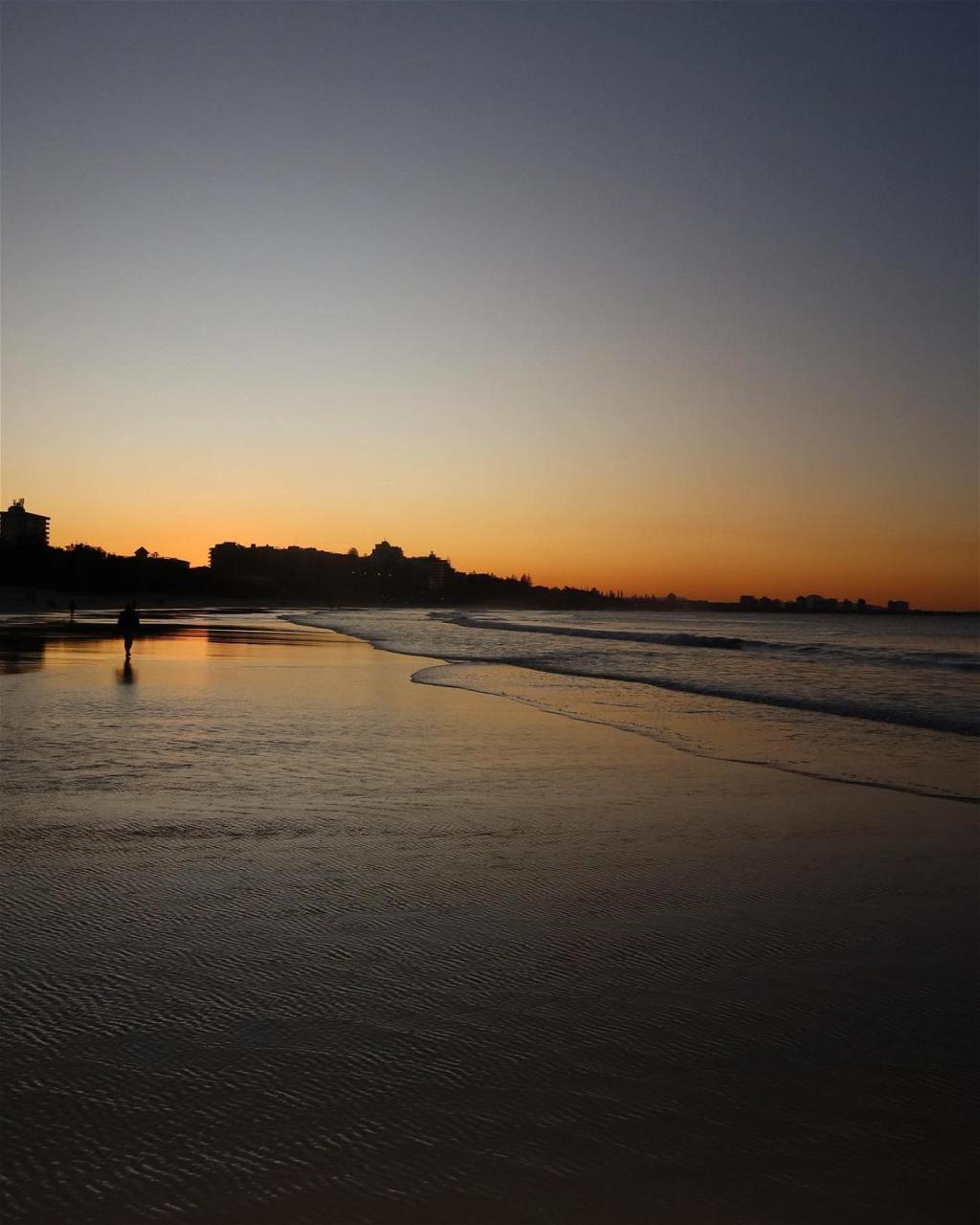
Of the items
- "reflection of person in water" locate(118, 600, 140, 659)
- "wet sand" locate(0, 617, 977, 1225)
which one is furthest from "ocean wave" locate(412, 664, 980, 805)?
"reflection of person in water" locate(118, 600, 140, 659)

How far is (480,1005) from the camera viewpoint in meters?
3.94

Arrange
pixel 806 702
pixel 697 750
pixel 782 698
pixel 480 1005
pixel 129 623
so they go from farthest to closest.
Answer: pixel 129 623
pixel 782 698
pixel 806 702
pixel 697 750
pixel 480 1005

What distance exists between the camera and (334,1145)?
2.89 m

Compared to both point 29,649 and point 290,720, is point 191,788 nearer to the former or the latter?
point 290,720

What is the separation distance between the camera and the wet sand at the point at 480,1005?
9.04 feet

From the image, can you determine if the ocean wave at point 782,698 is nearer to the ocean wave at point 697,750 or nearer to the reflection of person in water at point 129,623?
the ocean wave at point 697,750

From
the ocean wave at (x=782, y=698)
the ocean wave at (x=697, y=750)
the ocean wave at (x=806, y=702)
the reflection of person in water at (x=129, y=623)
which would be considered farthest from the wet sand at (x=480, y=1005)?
the reflection of person in water at (x=129, y=623)

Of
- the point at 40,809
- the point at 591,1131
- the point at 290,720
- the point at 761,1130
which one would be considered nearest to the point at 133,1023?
the point at 591,1131

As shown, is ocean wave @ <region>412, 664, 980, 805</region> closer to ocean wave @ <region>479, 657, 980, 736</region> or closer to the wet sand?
the wet sand

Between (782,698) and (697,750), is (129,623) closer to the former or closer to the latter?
(782,698)

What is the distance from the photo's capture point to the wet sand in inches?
108

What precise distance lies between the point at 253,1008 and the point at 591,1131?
5.08 feet

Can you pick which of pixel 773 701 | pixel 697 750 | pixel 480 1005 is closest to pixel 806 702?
pixel 773 701

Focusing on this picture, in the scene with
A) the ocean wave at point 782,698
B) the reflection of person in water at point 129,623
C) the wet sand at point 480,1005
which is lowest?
the ocean wave at point 782,698
